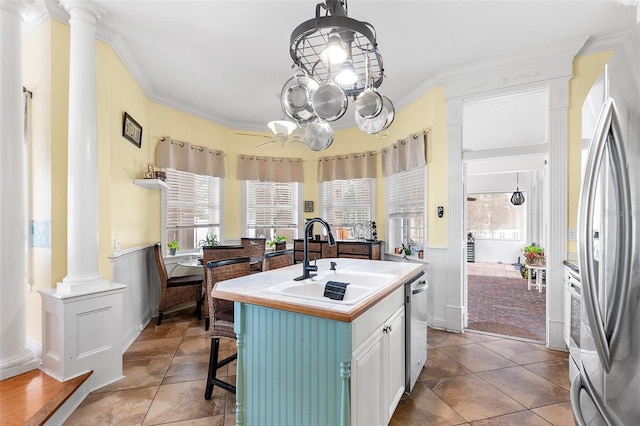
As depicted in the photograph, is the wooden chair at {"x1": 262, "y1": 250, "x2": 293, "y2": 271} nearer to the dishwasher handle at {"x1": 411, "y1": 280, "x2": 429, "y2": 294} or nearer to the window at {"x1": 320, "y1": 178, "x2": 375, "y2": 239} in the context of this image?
the dishwasher handle at {"x1": 411, "y1": 280, "x2": 429, "y2": 294}

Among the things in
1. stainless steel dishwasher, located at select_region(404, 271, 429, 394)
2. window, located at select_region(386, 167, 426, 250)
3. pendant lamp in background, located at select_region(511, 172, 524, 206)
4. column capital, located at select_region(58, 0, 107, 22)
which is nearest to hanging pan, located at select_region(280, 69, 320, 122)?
stainless steel dishwasher, located at select_region(404, 271, 429, 394)

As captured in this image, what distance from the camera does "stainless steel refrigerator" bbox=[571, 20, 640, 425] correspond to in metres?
0.79

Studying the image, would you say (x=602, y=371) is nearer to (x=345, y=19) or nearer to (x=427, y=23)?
(x=345, y=19)

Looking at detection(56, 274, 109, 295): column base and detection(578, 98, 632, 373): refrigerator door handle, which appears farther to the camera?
detection(56, 274, 109, 295): column base

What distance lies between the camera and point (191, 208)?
4844 mm

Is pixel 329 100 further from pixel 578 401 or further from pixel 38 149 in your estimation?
pixel 38 149

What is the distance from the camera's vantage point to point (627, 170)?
0.82 metres

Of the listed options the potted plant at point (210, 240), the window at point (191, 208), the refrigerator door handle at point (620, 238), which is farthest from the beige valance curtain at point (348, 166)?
the refrigerator door handle at point (620, 238)

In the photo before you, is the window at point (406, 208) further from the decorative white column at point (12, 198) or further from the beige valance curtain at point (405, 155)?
the decorative white column at point (12, 198)

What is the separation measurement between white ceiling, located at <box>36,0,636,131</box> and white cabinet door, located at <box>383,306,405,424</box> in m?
2.46

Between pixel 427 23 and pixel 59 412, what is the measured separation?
13.5 feet

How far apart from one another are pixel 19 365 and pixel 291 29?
3.57m

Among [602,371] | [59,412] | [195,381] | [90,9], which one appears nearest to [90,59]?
[90,9]

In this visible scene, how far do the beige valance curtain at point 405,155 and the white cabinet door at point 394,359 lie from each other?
240 centimetres
